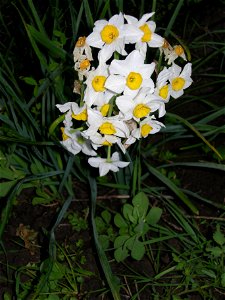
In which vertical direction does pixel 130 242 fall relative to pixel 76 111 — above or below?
below

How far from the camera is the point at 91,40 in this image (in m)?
0.96

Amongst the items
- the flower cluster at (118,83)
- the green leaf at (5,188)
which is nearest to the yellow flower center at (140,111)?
the flower cluster at (118,83)

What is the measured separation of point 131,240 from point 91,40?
0.63m

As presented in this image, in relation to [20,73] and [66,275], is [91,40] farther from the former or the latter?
[20,73]

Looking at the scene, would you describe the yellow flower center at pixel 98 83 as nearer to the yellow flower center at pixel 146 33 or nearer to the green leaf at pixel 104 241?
the yellow flower center at pixel 146 33

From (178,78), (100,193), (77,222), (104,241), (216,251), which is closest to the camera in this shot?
(178,78)

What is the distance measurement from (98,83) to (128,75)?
7 centimetres

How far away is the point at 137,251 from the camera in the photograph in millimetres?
1287

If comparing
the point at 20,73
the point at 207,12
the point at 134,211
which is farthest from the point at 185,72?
the point at 207,12

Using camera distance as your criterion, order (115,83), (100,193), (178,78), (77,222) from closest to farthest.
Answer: (115,83) < (178,78) < (77,222) < (100,193)

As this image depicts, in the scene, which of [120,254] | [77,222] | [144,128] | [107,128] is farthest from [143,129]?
[77,222]

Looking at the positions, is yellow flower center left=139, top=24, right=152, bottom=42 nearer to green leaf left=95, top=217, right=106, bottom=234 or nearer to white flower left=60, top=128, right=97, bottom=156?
white flower left=60, top=128, right=97, bottom=156

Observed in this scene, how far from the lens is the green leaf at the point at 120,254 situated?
1.31 meters

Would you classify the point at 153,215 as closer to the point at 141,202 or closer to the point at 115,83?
the point at 141,202
